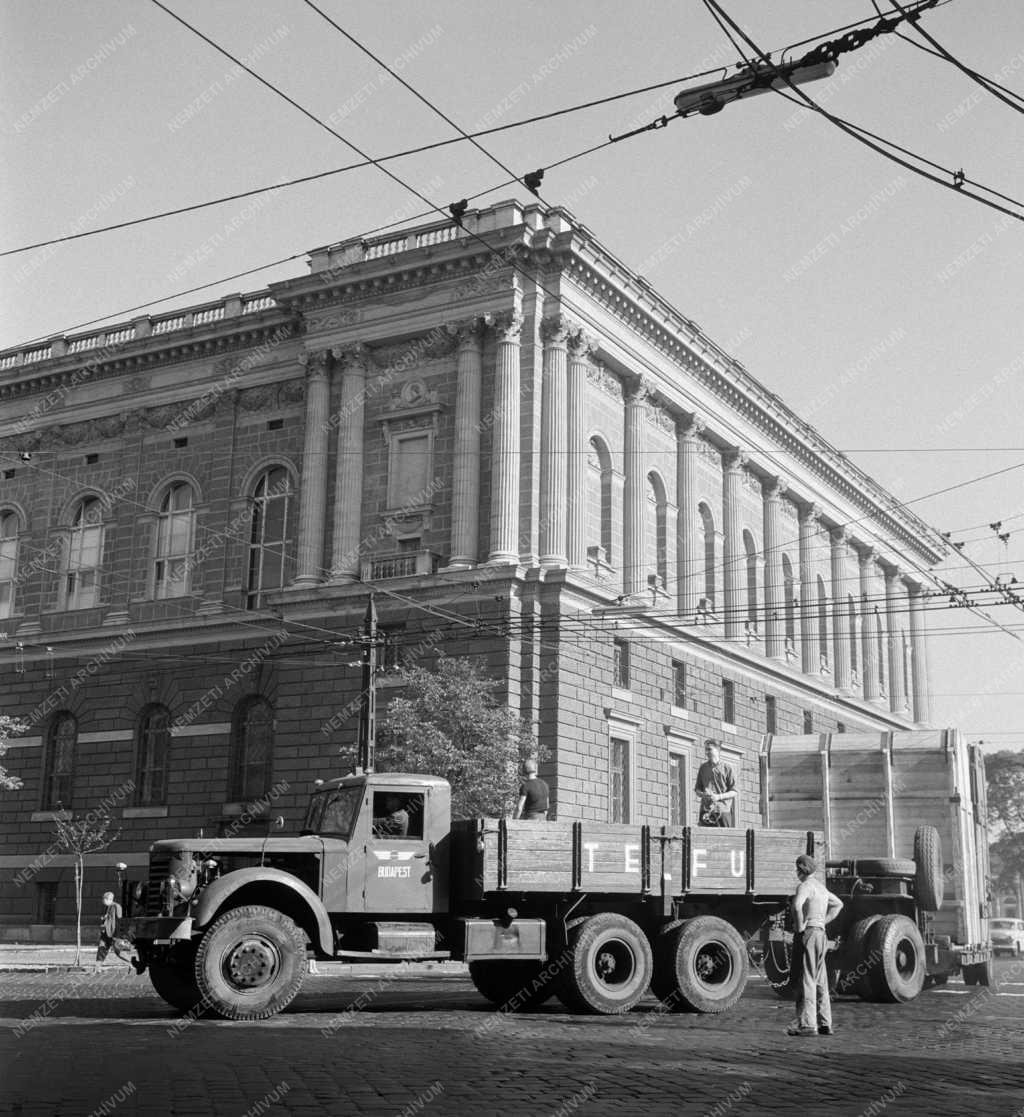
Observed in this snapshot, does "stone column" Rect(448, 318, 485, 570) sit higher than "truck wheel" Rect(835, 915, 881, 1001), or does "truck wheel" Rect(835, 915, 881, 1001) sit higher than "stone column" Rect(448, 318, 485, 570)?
"stone column" Rect(448, 318, 485, 570)

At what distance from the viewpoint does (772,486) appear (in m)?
55.8

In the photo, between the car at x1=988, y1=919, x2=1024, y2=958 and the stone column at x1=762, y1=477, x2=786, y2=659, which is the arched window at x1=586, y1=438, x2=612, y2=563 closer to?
the stone column at x1=762, y1=477, x2=786, y2=659

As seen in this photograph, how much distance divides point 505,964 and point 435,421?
2619 cm

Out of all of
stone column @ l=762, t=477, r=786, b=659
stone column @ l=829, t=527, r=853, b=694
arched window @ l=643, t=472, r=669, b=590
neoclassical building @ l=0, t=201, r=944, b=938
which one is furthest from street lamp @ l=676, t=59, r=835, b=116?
stone column @ l=829, t=527, r=853, b=694

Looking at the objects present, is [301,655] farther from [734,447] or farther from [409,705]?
[734,447]

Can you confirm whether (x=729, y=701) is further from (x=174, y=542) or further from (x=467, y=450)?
(x=174, y=542)

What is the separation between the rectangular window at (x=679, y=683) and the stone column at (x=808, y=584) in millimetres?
14009

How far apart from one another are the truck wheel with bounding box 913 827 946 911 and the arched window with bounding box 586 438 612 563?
23.6 m

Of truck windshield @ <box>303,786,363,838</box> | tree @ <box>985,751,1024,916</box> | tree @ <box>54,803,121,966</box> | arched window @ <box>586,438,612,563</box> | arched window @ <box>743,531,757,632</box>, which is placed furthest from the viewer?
tree @ <box>985,751,1024,916</box>

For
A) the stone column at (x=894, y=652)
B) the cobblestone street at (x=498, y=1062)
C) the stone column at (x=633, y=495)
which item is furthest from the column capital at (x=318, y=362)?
the stone column at (x=894, y=652)

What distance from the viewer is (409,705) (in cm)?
3484

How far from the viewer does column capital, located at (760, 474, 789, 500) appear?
182ft

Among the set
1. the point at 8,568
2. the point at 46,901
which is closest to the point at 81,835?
the point at 46,901

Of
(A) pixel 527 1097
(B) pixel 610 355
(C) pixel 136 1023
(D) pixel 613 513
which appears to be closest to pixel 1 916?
(D) pixel 613 513
